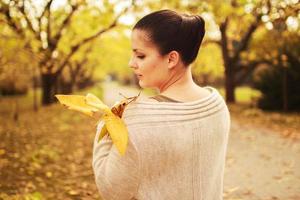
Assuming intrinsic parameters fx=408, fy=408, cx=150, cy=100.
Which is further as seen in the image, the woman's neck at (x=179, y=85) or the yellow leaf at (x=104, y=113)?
the woman's neck at (x=179, y=85)

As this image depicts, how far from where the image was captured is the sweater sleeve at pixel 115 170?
153 cm

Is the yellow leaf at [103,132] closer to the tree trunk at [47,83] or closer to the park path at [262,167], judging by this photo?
the park path at [262,167]

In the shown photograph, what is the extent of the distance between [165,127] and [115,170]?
0.82ft

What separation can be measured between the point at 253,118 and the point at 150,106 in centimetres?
1411

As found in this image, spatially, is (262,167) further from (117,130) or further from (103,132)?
(117,130)

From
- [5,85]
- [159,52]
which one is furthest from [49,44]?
[5,85]

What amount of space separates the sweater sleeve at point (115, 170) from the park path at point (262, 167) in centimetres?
410

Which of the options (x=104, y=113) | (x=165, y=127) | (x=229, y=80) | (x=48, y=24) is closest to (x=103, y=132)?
(x=104, y=113)

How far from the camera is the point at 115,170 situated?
1.55m

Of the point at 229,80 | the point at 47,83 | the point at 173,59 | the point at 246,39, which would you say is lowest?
the point at 229,80

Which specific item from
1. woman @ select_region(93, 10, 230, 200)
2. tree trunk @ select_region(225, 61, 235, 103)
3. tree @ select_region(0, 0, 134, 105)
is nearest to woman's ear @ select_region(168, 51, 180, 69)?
woman @ select_region(93, 10, 230, 200)

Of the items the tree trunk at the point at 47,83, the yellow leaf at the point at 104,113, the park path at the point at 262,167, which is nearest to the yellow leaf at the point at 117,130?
the yellow leaf at the point at 104,113

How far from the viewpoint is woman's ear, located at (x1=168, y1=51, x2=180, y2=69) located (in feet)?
5.32

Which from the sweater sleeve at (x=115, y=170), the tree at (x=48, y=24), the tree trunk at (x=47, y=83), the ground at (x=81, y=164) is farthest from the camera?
the tree trunk at (x=47, y=83)
